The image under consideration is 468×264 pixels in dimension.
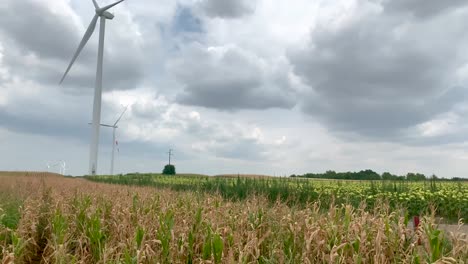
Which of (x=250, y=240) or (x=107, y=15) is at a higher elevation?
(x=107, y=15)

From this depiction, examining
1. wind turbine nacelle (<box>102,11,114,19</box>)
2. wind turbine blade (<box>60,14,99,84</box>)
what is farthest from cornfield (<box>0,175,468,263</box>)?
wind turbine nacelle (<box>102,11,114,19</box>)

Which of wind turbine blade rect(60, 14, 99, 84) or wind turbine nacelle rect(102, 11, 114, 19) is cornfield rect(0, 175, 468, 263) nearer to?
wind turbine blade rect(60, 14, 99, 84)

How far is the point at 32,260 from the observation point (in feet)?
28.5

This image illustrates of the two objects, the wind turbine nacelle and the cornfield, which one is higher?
the wind turbine nacelle

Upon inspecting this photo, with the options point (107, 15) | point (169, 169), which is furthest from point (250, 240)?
point (169, 169)

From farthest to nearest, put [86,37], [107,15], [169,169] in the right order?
[169,169], [107,15], [86,37]

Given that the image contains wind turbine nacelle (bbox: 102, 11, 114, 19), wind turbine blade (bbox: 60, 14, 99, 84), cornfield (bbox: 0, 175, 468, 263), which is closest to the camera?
cornfield (bbox: 0, 175, 468, 263)

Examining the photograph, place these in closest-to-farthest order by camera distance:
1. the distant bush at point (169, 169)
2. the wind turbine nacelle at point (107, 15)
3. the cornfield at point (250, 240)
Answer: the cornfield at point (250, 240)
the wind turbine nacelle at point (107, 15)
the distant bush at point (169, 169)

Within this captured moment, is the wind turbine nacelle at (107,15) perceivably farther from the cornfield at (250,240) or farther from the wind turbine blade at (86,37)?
the cornfield at (250,240)

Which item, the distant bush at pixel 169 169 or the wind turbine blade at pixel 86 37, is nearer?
the wind turbine blade at pixel 86 37

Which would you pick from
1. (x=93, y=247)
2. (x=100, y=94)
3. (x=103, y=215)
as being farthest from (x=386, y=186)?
(x=100, y=94)

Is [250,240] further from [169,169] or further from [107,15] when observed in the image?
[169,169]

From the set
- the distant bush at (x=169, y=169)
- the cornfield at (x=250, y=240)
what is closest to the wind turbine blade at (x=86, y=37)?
the distant bush at (x=169, y=169)

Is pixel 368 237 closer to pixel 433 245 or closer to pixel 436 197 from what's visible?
pixel 433 245
